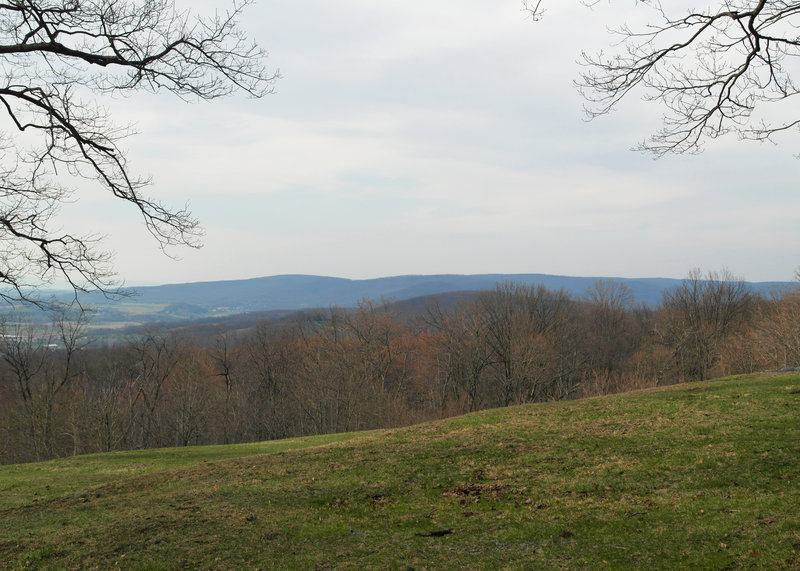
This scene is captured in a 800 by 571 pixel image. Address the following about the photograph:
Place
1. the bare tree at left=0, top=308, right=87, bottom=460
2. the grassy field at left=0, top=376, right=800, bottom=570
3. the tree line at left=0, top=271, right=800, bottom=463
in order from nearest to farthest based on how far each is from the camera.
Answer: the grassy field at left=0, top=376, right=800, bottom=570, the bare tree at left=0, top=308, right=87, bottom=460, the tree line at left=0, top=271, right=800, bottom=463

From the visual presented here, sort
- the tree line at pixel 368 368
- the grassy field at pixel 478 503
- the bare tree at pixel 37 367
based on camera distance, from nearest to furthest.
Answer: the grassy field at pixel 478 503, the bare tree at pixel 37 367, the tree line at pixel 368 368

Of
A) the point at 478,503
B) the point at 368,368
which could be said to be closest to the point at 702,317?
the point at 368,368

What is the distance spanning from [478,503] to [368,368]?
50623mm

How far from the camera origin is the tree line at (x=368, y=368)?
4466 cm

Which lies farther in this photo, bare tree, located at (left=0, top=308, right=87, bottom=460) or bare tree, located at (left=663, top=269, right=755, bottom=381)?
bare tree, located at (left=663, top=269, right=755, bottom=381)

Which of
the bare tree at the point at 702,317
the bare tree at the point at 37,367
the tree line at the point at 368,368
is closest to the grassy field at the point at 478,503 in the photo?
the tree line at the point at 368,368

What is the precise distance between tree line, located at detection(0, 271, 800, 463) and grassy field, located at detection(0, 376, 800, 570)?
30.1 m

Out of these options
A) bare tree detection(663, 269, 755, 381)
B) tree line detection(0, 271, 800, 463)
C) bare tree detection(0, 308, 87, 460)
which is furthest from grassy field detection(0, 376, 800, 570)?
bare tree detection(663, 269, 755, 381)

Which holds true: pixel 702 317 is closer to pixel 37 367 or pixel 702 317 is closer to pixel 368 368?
pixel 368 368

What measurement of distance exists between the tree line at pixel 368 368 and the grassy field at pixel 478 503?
30.1m

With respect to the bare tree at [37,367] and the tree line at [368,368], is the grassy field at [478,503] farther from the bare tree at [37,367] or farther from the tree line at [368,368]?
the bare tree at [37,367]

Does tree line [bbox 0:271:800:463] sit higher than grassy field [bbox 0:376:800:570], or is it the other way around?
grassy field [bbox 0:376:800:570]

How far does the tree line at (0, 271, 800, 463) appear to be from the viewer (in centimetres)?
4466

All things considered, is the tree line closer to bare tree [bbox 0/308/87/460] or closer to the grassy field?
bare tree [bbox 0/308/87/460]
